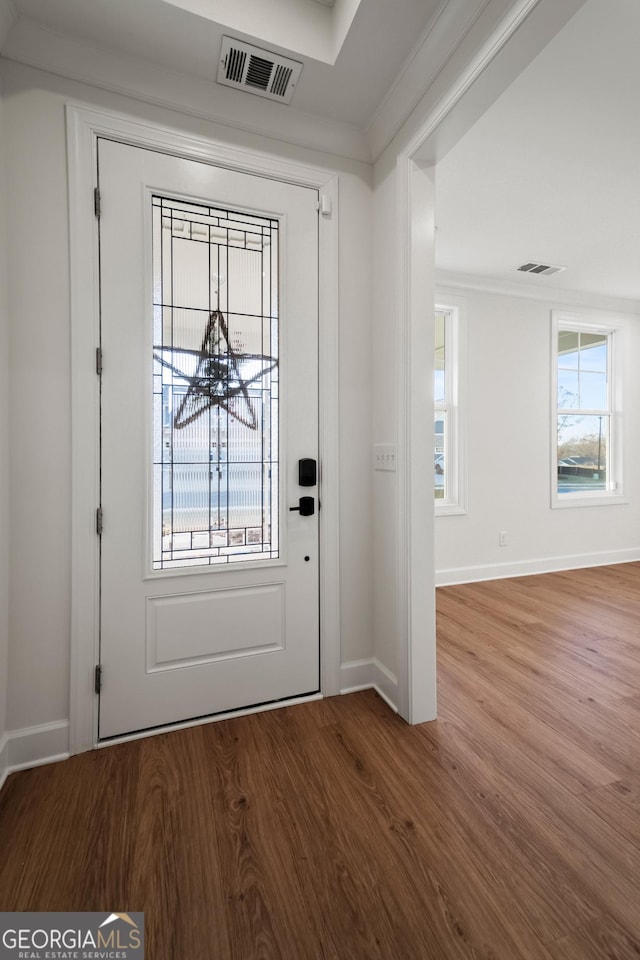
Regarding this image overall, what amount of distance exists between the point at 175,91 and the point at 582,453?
4.90m

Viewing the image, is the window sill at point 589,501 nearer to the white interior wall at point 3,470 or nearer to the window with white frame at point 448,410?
the window with white frame at point 448,410

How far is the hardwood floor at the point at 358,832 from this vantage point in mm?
1121

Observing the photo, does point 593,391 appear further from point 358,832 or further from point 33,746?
point 33,746

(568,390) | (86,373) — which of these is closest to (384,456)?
(86,373)

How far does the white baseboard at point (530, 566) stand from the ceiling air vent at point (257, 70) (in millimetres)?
3649

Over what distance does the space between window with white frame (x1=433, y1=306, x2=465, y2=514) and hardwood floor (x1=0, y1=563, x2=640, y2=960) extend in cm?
224

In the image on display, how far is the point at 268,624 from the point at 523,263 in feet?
12.6

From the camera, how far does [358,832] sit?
141 centimetres

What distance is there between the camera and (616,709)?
6.96ft

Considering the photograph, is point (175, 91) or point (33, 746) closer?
point (33, 746)

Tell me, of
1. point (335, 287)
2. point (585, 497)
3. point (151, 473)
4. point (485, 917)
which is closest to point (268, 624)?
point (151, 473)

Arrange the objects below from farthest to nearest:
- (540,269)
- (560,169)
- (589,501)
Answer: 1. (589,501)
2. (540,269)
3. (560,169)

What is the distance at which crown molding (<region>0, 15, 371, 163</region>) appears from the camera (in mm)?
1665

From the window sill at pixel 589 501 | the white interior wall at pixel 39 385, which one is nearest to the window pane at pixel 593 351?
the window sill at pixel 589 501
